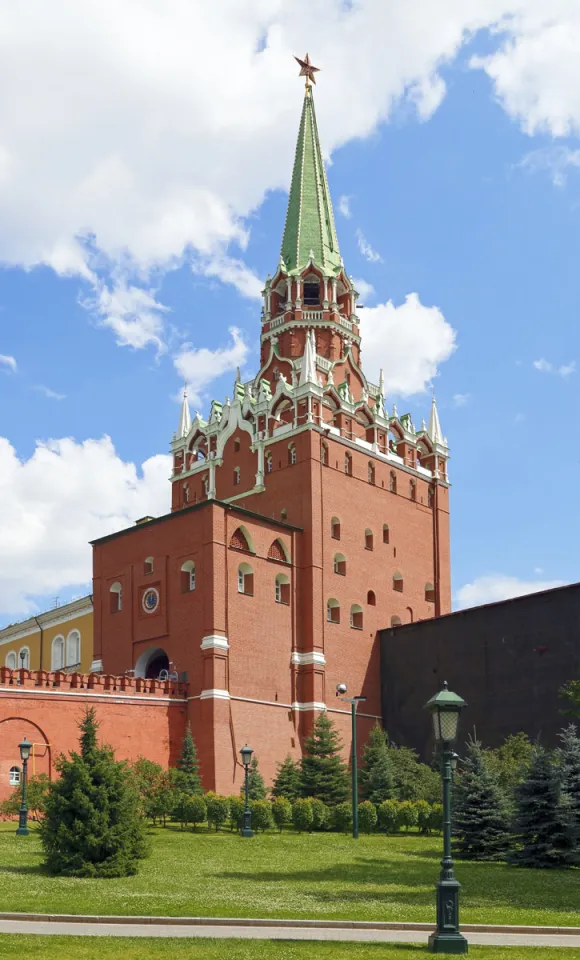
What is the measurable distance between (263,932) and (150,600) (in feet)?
110

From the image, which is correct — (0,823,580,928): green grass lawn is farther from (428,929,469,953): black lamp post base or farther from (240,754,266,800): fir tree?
(240,754,266,800): fir tree

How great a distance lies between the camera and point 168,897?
1969 centimetres

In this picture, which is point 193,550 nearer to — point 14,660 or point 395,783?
point 395,783

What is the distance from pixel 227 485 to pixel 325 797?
18.5 meters

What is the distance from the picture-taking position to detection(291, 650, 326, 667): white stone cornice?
4884cm

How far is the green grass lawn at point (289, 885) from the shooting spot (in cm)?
1853

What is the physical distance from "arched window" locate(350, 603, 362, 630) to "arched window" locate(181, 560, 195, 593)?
25.9 ft

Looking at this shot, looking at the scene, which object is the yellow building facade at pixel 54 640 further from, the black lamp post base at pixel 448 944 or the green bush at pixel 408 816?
the black lamp post base at pixel 448 944

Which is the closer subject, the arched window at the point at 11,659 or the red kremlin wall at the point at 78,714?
the red kremlin wall at the point at 78,714

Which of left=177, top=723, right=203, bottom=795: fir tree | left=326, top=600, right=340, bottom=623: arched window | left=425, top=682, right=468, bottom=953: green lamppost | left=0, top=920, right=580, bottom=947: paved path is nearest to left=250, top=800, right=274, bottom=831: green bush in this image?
left=177, top=723, right=203, bottom=795: fir tree

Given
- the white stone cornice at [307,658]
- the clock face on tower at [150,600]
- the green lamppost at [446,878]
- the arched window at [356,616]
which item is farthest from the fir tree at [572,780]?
the clock face on tower at [150,600]

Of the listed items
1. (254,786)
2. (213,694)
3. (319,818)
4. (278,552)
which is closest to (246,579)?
(278,552)

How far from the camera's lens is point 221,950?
14750 millimetres

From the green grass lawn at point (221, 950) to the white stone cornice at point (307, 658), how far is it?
33.2 meters
